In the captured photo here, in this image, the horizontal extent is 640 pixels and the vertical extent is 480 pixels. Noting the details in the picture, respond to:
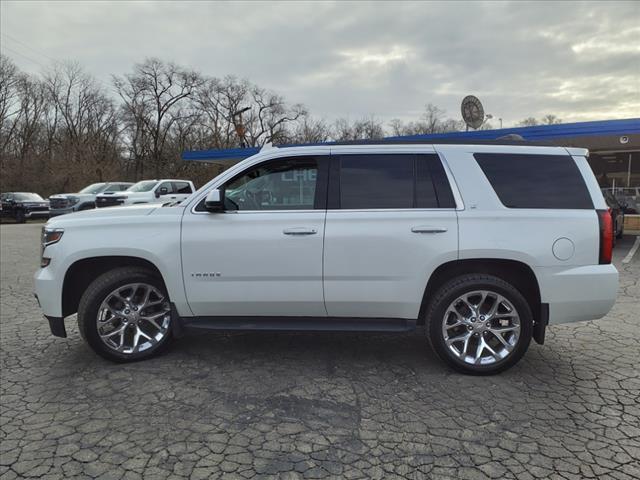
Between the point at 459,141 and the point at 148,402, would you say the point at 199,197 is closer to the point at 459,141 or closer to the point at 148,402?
the point at 148,402

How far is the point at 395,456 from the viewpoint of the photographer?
2625 mm

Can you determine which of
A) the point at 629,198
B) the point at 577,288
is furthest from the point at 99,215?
the point at 629,198

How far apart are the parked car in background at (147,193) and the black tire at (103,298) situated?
13.5m

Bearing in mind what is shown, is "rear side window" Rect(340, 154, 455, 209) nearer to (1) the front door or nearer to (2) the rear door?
(2) the rear door

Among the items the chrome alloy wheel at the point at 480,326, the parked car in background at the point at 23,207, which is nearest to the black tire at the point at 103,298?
the chrome alloy wheel at the point at 480,326

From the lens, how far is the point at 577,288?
356cm

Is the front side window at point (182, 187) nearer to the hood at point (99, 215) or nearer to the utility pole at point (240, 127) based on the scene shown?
the utility pole at point (240, 127)

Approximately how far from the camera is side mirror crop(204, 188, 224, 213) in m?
3.68

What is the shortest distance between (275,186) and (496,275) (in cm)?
204

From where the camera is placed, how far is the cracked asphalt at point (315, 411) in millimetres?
2559

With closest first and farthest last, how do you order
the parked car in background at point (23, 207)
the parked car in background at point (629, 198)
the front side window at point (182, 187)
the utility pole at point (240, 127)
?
the parked car in background at point (629, 198) < the front side window at point (182, 187) < the parked car in background at point (23, 207) < the utility pole at point (240, 127)

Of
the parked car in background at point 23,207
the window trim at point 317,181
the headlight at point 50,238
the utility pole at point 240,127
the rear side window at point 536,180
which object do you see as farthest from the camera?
the utility pole at point 240,127

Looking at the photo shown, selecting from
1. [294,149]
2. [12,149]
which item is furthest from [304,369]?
[12,149]

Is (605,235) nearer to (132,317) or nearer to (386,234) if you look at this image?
(386,234)
